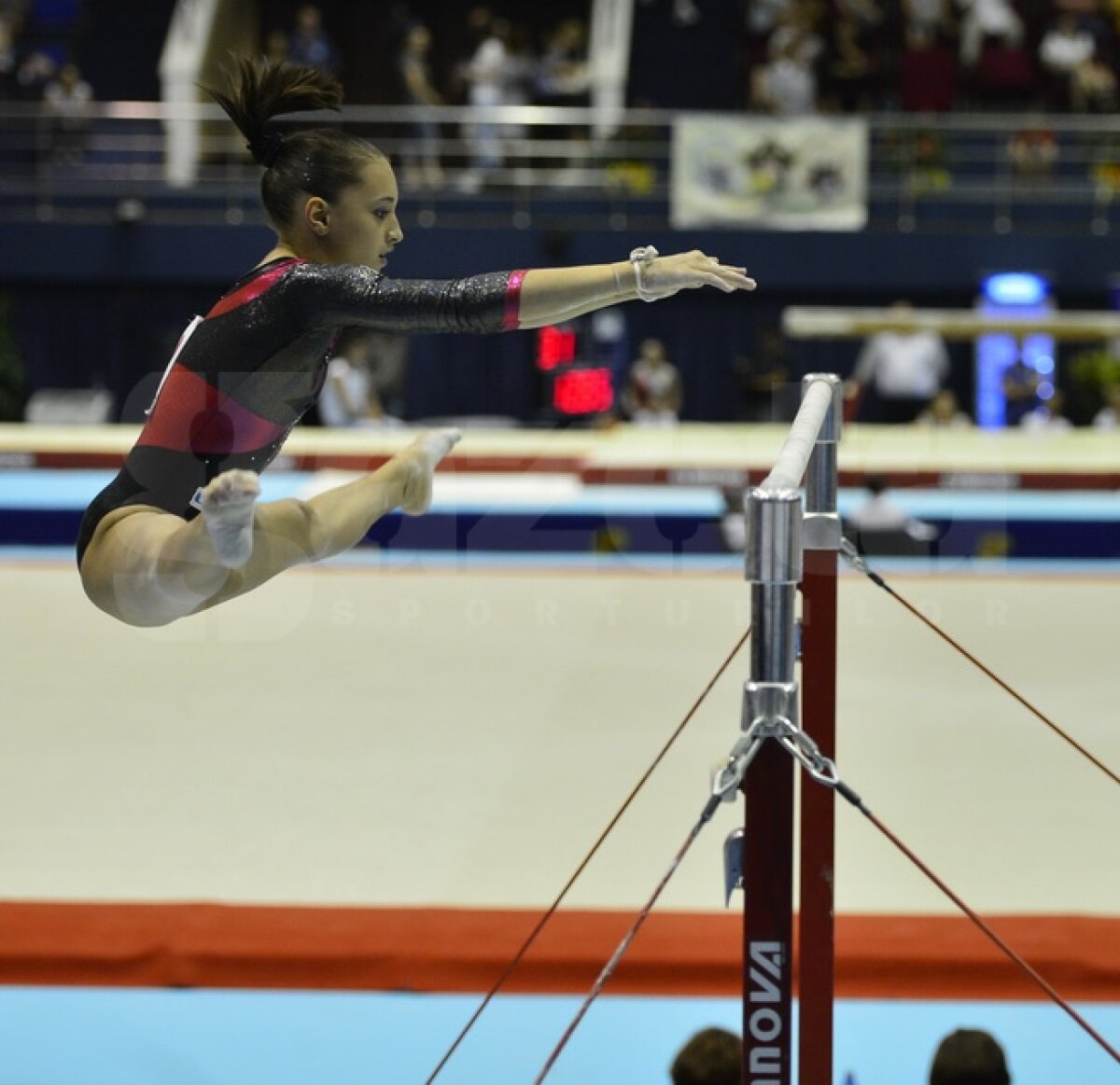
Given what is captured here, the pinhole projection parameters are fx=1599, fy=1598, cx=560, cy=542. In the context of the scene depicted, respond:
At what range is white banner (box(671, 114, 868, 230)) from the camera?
10602mm

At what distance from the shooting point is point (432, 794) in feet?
14.2

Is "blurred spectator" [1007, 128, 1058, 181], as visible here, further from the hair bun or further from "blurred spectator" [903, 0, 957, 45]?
the hair bun

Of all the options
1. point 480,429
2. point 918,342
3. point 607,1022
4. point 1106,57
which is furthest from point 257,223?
point 607,1022

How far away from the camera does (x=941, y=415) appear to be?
414 inches

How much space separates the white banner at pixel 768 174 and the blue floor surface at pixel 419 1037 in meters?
8.38

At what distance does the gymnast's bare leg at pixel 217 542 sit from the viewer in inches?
81.7

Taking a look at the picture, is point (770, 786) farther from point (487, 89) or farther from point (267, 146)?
point (487, 89)

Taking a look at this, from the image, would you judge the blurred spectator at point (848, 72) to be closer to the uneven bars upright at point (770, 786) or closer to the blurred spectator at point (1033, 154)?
the blurred spectator at point (1033, 154)

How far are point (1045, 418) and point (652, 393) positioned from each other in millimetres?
2683

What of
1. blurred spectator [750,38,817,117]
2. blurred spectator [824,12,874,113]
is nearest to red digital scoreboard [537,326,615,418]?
blurred spectator [750,38,817,117]

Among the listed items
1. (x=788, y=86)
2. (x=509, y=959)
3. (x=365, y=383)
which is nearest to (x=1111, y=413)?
(x=788, y=86)

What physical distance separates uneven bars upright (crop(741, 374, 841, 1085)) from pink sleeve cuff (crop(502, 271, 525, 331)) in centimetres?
47

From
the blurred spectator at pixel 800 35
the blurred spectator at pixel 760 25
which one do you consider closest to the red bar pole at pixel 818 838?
the blurred spectator at pixel 800 35

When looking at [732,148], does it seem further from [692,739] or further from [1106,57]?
[692,739]
